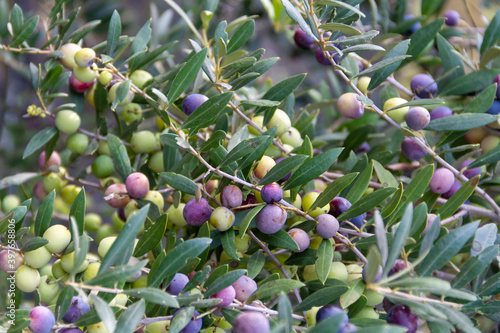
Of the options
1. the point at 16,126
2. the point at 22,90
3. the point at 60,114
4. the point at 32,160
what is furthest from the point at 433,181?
the point at 22,90

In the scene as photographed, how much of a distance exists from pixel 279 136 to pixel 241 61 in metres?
0.15

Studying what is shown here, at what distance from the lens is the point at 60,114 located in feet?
2.73

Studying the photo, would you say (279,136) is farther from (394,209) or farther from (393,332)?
(393,332)

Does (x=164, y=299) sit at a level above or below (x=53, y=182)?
above

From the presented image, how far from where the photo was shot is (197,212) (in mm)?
635

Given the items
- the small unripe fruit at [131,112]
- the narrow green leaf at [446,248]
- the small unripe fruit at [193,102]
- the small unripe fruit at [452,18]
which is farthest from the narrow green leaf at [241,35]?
the small unripe fruit at [452,18]

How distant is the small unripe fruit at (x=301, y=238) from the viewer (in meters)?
0.63

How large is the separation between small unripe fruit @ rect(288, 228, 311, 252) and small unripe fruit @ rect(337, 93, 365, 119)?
0.21 m

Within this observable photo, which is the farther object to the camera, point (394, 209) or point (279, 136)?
point (279, 136)

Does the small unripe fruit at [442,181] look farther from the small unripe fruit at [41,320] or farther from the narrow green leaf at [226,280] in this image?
the small unripe fruit at [41,320]

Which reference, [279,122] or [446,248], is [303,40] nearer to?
[279,122]

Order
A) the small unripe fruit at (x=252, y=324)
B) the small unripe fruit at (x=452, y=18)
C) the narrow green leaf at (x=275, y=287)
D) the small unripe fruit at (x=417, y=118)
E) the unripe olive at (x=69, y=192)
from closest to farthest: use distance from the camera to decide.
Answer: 1. the small unripe fruit at (x=252, y=324)
2. the narrow green leaf at (x=275, y=287)
3. the small unripe fruit at (x=417, y=118)
4. the unripe olive at (x=69, y=192)
5. the small unripe fruit at (x=452, y=18)

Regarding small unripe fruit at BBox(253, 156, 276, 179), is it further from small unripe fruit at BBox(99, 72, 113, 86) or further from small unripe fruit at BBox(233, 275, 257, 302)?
Result: small unripe fruit at BBox(99, 72, 113, 86)

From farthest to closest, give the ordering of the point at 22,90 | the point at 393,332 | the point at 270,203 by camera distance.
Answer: the point at 22,90 < the point at 270,203 < the point at 393,332
